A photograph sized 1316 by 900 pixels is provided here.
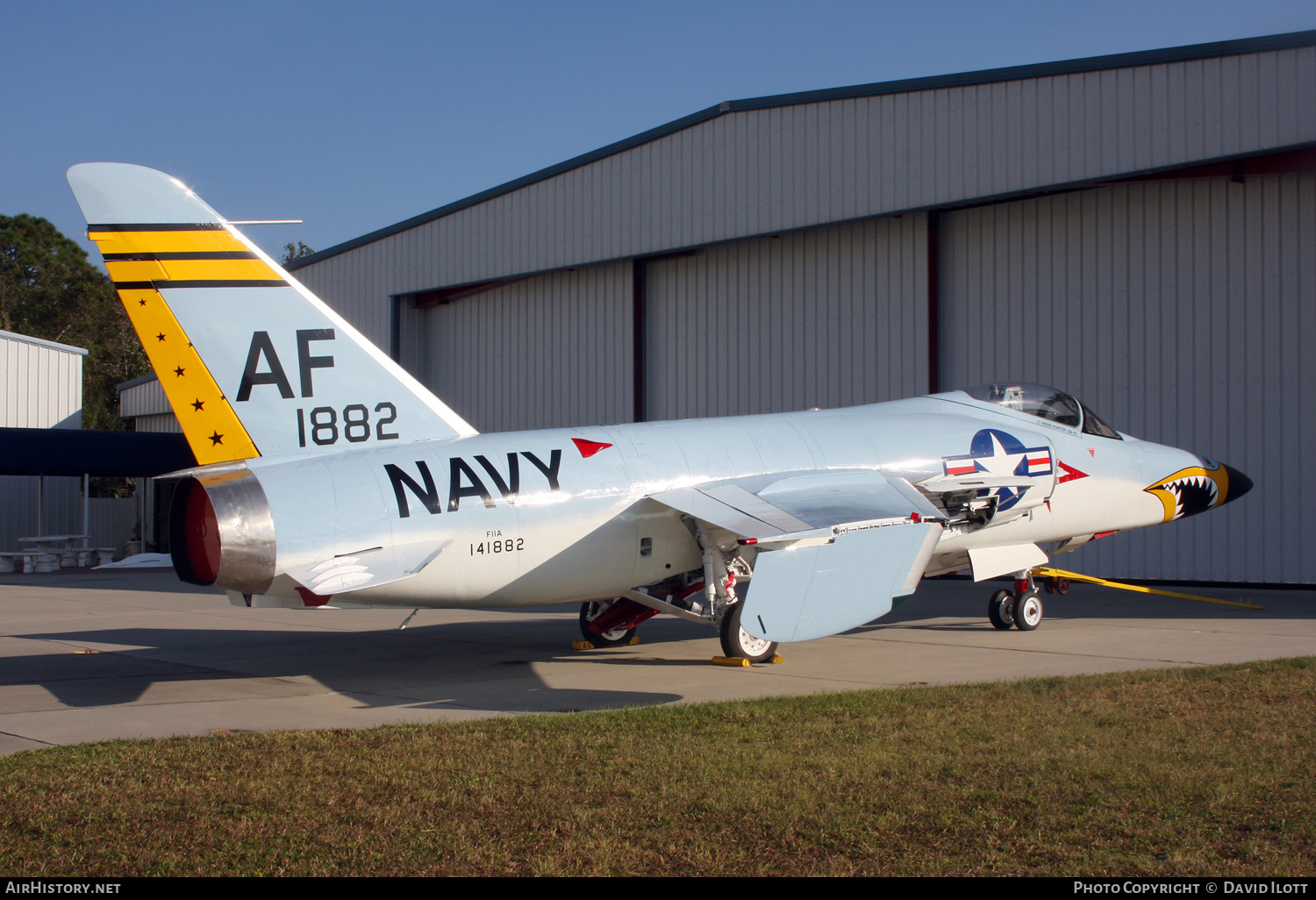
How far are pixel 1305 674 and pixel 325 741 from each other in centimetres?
793

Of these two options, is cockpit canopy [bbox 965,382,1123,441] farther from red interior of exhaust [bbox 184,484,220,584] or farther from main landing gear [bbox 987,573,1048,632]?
red interior of exhaust [bbox 184,484,220,584]

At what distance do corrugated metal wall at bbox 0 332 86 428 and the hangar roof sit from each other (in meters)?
14.2

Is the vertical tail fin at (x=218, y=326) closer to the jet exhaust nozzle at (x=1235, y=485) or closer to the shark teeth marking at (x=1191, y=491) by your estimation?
the shark teeth marking at (x=1191, y=491)

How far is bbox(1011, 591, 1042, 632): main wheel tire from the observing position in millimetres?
13867

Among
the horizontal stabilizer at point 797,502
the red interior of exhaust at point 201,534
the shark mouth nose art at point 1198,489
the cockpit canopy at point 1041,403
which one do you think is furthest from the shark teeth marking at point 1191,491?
the red interior of exhaust at point 201,534

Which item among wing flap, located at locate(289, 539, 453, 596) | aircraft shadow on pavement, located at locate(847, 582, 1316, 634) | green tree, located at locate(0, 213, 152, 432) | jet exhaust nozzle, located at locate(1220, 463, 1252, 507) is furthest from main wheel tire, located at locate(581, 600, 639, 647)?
green tree, located at locate(0, 213, 152, 432)

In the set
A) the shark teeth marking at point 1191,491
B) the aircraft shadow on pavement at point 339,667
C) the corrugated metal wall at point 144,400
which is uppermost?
the corrugated metal wall at point 144,400

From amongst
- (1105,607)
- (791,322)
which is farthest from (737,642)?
(791,322)

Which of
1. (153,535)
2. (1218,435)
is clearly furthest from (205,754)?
(153,535)

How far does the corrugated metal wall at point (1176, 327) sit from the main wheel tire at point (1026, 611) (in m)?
7.28

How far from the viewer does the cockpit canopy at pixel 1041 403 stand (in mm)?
13648

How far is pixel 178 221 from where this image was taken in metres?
9.41

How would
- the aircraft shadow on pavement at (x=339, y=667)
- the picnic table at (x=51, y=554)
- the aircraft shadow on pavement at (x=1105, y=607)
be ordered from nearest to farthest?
the aircraft shadow on pavement at (x=339, y=667), the aircraft shadow on pavement at (x=1105, y=607), the picnic table at (x=51, y=554)
